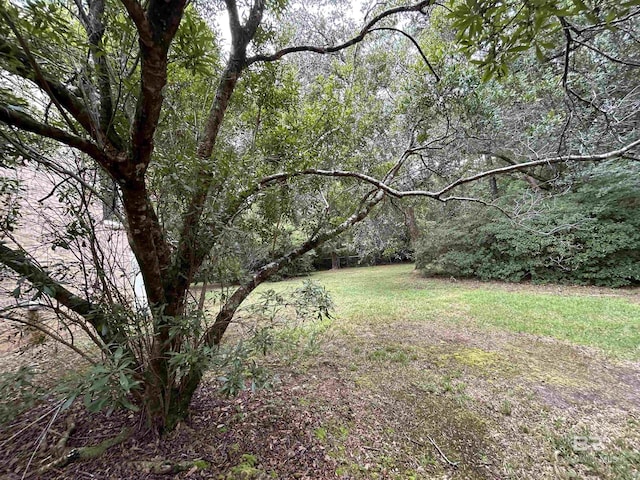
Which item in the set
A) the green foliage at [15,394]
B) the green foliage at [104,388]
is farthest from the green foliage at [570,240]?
the green foliage at [15,394]

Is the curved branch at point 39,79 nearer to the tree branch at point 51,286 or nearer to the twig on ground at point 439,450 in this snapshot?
the tree branch at point 51,286

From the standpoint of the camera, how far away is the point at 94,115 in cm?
116

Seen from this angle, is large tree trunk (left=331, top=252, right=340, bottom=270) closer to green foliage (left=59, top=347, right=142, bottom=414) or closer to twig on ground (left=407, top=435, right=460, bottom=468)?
twig on ground (left=407, top=435, right=460, bottom=468)

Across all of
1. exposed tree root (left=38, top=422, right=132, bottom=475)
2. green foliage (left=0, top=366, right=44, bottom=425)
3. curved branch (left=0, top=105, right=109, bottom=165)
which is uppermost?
curved branch (left=0, top=105, right=109, bottom=165)

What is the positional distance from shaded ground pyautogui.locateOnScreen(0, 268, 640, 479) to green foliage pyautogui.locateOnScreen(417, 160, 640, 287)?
3427 millimetres

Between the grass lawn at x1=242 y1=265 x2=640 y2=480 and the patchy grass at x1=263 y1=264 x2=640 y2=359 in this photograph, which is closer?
the grass lawn at x1=242 y1=265 x2=640 y2=480

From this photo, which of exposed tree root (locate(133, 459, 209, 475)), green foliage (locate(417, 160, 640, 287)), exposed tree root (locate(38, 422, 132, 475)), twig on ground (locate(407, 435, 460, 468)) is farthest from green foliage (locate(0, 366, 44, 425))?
green foliage (locate(417, 160, 640, 287))

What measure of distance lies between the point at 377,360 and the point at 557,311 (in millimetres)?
4260

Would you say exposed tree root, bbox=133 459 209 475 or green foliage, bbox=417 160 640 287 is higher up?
green foliage, bbox=417 160 640 287

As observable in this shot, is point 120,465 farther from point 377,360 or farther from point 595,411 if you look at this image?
point 595,411

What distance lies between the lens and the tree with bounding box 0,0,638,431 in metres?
1.05

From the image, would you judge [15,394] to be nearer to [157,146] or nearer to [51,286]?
[51,286]

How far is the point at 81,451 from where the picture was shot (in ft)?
5.32

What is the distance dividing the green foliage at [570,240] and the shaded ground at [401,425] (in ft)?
11.2
